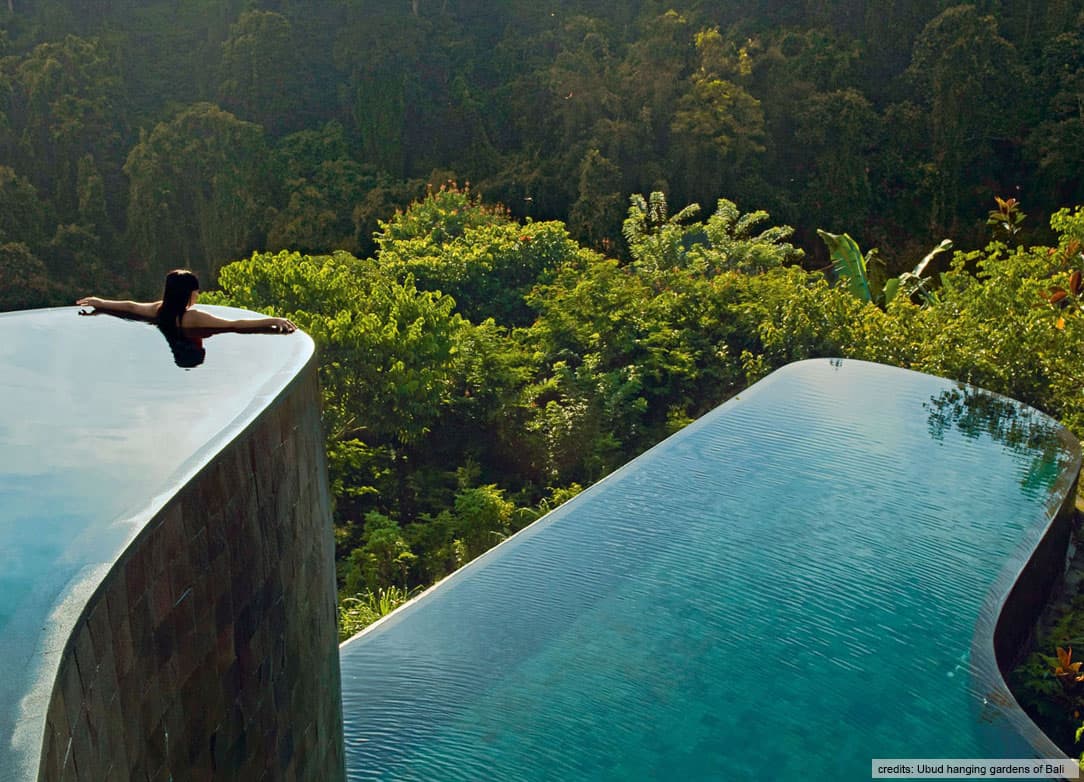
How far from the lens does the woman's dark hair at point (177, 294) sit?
355 centimetres

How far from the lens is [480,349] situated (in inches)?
375

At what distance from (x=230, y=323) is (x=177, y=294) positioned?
21 cm

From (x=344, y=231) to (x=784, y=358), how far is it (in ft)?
38.2

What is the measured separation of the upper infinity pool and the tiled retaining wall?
3.36 feet

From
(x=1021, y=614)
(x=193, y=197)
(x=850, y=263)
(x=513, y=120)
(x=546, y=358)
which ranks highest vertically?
(x=513, y=120)

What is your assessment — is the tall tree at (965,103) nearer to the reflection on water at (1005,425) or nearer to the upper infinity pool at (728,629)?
the reflection on water at (1005,425)

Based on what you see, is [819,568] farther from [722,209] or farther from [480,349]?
[722,209]

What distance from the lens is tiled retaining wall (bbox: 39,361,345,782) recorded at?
1.73 m

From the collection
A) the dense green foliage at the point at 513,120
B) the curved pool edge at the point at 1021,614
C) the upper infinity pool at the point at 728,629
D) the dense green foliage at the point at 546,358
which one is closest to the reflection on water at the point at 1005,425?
the upper infinity pool at the point at 728,629

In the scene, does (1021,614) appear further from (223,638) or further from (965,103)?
(965,103)

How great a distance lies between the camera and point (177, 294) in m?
3.56

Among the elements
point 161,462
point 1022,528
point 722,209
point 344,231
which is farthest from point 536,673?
point 344,231

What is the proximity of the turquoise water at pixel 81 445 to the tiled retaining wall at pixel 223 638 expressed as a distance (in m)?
0.05

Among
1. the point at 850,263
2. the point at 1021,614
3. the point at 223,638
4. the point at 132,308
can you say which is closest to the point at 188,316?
the point at 132,308
